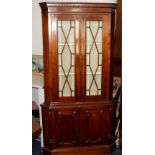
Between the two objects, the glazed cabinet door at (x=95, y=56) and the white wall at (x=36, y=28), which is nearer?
the glazed cabinet door at (x=95, y=56)

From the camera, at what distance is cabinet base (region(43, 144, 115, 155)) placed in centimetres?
327

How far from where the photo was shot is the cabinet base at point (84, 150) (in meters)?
3.27

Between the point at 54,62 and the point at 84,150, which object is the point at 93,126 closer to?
the point at 84,150

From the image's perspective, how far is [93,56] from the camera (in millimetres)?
3236

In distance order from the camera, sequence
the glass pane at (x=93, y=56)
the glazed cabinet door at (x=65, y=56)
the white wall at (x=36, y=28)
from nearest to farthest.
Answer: the glazed cabinet door at (x=65, y=56) < the glass pane at (x=93, y=56) < the white wall at (x=36, y=28)

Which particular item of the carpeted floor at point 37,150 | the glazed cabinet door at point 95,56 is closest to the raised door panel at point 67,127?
the glazed cabinet door at point 95,56

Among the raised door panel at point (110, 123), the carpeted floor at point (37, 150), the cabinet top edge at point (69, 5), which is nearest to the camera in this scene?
the cabinet top edge at point (69, 5)

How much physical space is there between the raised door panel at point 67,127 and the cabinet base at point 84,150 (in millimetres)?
Result: 63

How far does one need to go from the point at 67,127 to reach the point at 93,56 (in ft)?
3.10

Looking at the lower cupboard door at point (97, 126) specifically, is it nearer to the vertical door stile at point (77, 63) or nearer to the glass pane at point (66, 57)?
the vertical door stile at point (77, 63)

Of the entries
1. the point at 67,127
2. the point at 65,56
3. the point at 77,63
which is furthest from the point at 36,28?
the point at 67,127

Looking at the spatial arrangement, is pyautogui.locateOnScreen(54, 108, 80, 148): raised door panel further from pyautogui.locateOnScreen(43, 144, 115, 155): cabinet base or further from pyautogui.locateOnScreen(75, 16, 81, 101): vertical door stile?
pyautogui.locateOnScreen(75, 16, 81, 101): vertical door stile
